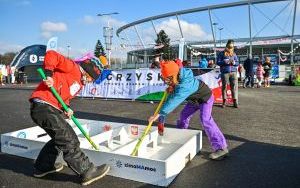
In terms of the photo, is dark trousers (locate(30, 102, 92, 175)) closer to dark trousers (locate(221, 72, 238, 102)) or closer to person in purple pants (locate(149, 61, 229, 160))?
person in purple pants (locate(149, 61, 229, 160))

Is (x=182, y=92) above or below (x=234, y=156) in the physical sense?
above

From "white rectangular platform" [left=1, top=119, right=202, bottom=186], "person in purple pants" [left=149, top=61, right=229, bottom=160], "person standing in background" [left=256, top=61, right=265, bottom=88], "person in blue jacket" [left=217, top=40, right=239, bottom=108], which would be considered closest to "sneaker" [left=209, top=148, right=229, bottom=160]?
"person in purple pants" [left=149, top=61, right=229, bottom=160]

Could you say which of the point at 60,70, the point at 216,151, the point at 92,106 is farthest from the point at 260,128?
the point at 92,106

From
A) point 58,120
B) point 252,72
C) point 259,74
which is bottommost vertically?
point 58,120

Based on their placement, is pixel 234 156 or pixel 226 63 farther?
pixel 226 63

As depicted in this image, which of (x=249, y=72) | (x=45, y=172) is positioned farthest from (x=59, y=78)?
(x=249, y=72)

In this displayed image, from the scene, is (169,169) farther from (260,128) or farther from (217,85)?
(217,85)

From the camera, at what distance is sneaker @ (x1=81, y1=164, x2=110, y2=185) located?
479 centimetres

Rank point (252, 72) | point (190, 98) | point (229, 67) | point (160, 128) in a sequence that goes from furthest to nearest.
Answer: point (252, 72) → point (229, 67) → point (160, 128) → point (190, 98)

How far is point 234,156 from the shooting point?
6.18 m

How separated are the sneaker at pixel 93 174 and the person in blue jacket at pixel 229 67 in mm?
7393

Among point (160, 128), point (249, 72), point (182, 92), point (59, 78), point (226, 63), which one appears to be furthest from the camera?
point (249, 72)

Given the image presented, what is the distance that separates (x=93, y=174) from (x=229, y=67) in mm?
7673

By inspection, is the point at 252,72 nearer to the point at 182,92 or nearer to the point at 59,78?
the point at 182,92
